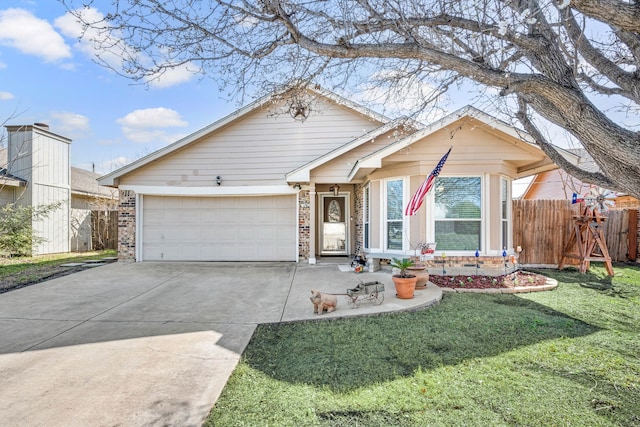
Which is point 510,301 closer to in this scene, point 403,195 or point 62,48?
point 403,195

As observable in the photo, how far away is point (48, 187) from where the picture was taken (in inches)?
541

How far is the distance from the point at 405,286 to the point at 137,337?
4.16 m

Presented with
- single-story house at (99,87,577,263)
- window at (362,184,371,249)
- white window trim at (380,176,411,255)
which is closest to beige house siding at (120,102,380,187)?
single-story house at (99,87,577,263)

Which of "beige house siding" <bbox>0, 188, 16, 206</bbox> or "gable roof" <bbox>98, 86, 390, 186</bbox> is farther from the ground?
"gable roof" <bbox>98, 86, 390, 186</bbox>

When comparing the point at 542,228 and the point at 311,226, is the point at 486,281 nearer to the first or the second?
the point at 542,228

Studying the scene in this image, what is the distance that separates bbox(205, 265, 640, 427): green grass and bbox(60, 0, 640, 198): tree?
6.28ft

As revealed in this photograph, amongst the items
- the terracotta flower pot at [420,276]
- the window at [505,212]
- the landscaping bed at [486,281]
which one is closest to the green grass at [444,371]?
the terracotta flower pot at [420,276]

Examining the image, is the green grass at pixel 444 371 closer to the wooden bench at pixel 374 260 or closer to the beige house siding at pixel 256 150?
the wooden bench at pixel 374 260

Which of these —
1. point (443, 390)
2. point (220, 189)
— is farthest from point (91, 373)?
point (220, 189)

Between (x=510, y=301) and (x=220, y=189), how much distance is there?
8490mm

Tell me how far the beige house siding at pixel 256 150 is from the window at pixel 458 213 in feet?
13.3

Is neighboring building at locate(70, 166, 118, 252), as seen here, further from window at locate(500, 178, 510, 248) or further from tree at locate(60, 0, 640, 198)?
window at locate(500, 178, 510, 248)

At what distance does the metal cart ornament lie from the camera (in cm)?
536

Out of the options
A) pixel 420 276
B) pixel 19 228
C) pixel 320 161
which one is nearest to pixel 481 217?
pixel 420 276
